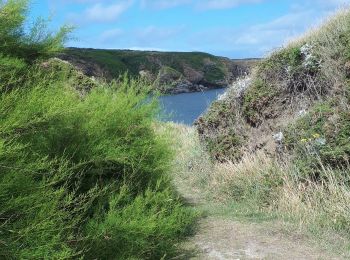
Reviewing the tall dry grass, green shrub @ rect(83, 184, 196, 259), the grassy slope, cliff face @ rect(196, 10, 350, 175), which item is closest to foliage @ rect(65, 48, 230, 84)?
the grassy slope

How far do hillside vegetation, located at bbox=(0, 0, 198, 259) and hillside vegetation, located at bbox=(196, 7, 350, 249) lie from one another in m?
1.87

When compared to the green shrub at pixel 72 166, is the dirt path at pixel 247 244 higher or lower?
lower

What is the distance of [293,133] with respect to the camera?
9586mm

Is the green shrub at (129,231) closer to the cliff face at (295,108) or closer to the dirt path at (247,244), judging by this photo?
the dirt path at (247,244)

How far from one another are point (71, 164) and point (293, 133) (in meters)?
4.81

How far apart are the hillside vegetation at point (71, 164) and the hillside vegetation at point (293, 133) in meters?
1.87

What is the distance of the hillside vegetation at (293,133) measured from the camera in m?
8.28

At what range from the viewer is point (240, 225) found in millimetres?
7965

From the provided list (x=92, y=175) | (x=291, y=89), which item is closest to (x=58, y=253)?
(x=92, y=175)

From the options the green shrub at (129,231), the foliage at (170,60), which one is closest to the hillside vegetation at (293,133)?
the green shrub at (129,231)

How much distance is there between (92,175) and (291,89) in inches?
237

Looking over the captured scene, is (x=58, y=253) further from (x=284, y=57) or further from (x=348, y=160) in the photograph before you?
(x=284, y=57)

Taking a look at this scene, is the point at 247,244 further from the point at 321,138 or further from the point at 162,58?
the point at 162,58

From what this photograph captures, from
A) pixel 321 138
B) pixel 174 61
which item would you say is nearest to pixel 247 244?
pixel 321 138
